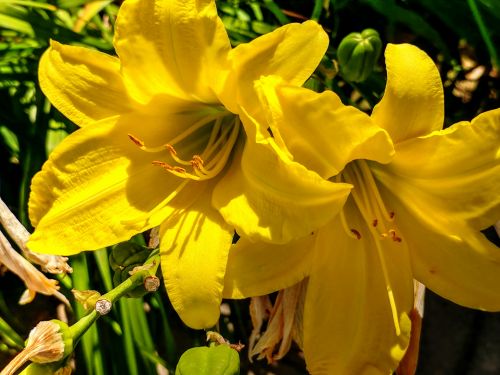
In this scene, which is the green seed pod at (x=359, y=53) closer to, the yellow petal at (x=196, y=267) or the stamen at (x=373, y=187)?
the stamen at (x=373, y=187)

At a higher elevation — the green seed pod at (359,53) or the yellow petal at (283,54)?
the yellow petal at (283,54)

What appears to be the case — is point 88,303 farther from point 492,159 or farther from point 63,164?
point 492,159

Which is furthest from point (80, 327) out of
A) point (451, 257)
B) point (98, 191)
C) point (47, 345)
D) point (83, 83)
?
point (451, 257)

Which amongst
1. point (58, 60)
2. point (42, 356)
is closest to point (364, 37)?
point (58, 60)

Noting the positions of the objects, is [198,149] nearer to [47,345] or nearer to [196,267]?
[196,267]

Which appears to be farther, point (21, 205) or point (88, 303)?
point (21, 205)

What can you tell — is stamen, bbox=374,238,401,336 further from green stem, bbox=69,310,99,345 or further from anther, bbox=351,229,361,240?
green stem, bbox=69,310,99,345

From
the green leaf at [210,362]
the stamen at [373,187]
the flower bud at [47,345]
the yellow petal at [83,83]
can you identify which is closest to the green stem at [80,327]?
the flower bud at [47,345]
